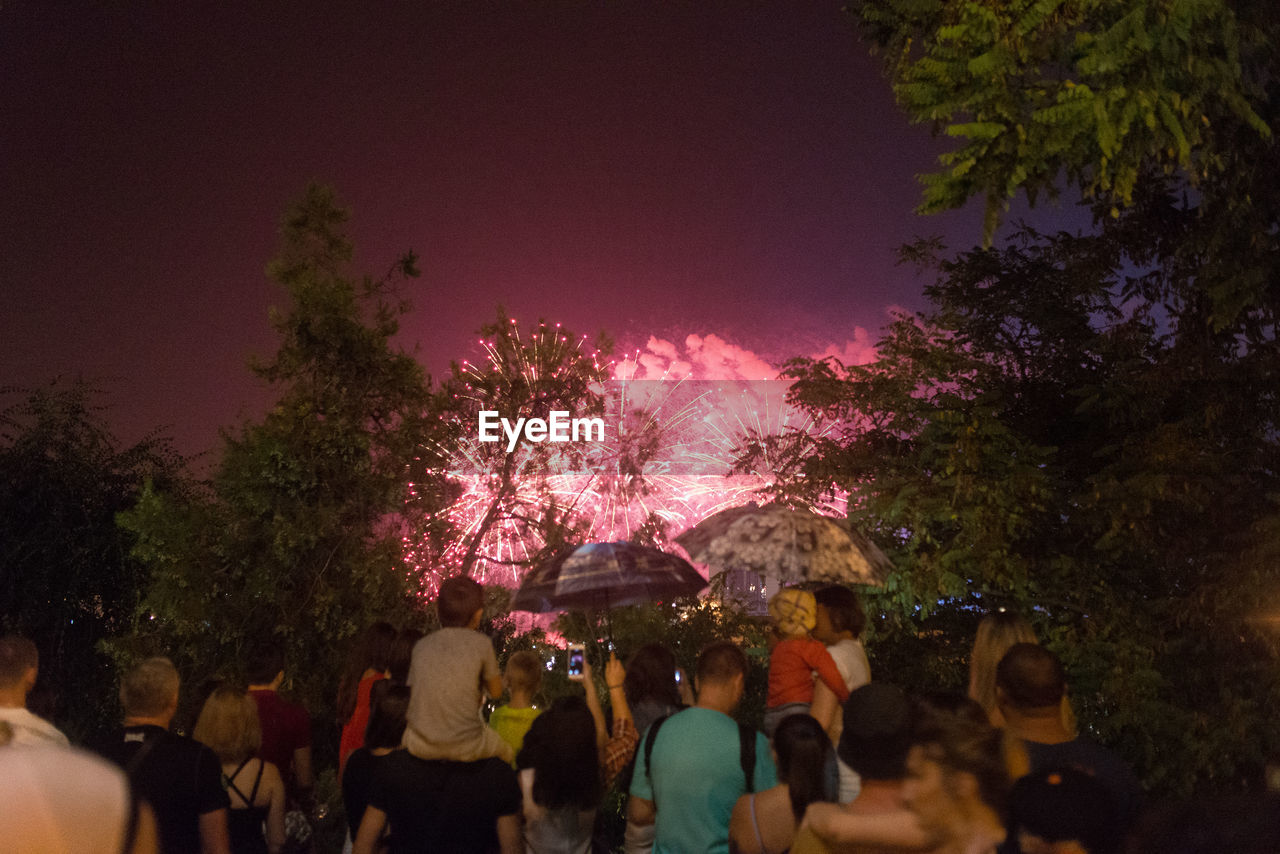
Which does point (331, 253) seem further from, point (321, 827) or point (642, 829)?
point (642, 829)

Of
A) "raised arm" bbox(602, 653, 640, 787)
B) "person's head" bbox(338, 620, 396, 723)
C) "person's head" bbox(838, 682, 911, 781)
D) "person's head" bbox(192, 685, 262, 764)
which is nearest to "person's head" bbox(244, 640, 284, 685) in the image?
"person's head" bbox(338, 620, 396, 723)

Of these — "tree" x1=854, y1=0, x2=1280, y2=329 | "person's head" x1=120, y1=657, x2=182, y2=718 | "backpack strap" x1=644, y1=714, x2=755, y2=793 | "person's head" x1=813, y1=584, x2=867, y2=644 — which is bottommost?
"backpack strap" x1=644, y1=714, x2=755, y2=793

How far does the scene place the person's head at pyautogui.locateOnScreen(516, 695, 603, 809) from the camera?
154 inches

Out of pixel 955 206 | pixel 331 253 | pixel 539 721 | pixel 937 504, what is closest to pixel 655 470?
pixel 331 253

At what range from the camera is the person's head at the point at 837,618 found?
505 centimetres

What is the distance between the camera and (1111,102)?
599cm

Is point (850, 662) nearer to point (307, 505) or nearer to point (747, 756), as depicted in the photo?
point (747, 756)

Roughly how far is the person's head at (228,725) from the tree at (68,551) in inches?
478

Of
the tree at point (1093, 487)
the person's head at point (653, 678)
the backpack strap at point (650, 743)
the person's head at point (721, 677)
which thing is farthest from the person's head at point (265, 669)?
the tree at point (1093, 487)

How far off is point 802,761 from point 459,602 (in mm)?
1697

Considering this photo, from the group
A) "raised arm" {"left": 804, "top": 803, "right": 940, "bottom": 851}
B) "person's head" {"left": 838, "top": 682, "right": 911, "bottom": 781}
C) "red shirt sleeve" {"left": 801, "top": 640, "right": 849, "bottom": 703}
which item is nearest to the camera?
"raised arm" {"left": 804, "top": 803, "right": 940, "bottom": 851}

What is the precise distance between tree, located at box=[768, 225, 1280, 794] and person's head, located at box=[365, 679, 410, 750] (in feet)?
23.9

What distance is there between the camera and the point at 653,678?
4.60 m

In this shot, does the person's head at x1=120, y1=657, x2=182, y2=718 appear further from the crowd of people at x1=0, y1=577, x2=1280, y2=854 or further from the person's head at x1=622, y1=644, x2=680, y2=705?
the person's head at x1=622, y1=644, x2=680, y2=705
